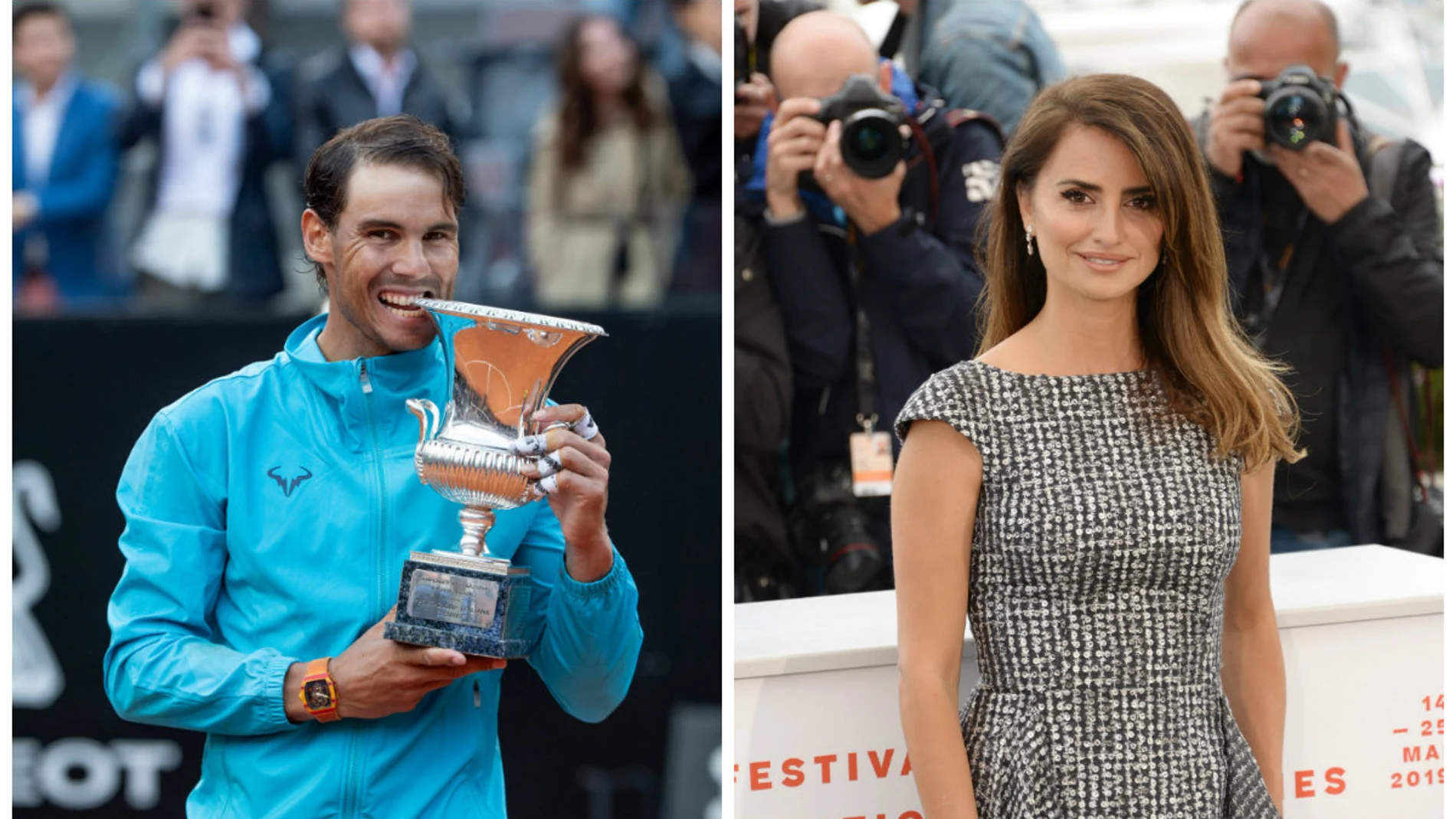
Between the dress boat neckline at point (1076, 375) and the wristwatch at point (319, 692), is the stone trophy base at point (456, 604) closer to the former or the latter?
the wristwatch at point (319, 692)

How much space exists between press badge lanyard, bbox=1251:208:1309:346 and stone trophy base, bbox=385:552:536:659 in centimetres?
226

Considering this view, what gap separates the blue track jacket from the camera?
6.06ft

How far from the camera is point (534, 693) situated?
10.4ft

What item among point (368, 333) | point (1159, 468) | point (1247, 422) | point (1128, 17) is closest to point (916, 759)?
point (1159, 468)

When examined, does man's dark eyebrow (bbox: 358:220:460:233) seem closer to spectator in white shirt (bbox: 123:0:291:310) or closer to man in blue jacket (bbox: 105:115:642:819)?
man in blue jacket (bbox: 105:115:642:819)

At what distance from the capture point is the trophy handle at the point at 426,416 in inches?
72.7

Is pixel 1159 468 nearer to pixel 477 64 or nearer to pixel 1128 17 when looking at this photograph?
pixel 1128 17

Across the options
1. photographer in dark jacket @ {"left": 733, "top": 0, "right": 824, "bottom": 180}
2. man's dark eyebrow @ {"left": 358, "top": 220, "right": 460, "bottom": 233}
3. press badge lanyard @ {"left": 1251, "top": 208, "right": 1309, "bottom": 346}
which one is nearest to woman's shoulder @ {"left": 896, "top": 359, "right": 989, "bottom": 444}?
man's dark eyebrow @ {"left": 358, "top": 220, "right": 460, "bottom": 233}

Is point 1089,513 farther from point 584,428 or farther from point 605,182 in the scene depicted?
point 605,182

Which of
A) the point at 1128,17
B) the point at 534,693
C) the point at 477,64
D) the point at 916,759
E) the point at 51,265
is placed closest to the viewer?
the point at 916,759

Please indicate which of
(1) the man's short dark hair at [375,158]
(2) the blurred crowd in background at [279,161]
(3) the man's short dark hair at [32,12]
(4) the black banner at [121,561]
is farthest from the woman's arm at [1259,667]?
(3) the man's short dark hair at [32,12]

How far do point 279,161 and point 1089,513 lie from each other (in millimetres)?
3618

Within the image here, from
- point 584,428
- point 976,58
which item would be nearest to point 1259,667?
point 584,428

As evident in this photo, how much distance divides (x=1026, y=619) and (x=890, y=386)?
130 centimetres
